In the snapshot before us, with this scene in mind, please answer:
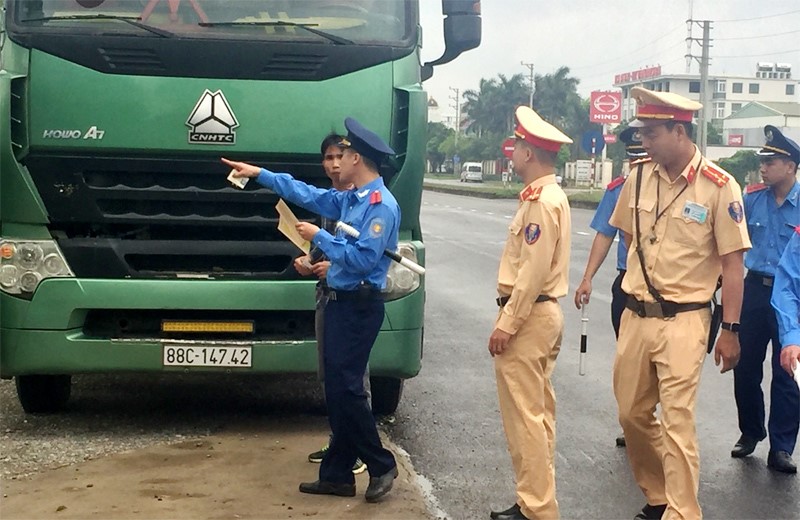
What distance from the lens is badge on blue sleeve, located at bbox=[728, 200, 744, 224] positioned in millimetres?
5016

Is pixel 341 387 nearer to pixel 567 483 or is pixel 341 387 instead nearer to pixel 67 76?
pixel 567 483

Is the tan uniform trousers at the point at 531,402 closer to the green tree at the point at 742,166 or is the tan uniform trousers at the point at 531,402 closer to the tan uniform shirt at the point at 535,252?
the tan uniform shirt at the point at 535,252

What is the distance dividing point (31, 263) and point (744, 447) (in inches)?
164

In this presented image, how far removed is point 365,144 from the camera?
5438 mm

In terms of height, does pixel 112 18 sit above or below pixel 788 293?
above

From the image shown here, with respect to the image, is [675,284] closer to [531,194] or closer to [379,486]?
[531,194]

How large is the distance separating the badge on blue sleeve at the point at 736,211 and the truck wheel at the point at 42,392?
4341 mm

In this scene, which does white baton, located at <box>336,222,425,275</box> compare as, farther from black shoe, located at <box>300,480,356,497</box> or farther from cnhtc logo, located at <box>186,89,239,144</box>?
cnhtc logo, located at <box>186,89,239,144</box>

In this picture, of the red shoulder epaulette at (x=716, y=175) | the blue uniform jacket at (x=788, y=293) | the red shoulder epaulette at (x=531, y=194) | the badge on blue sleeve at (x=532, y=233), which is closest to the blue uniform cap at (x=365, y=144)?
the red shoulder epaulette at (x=531, y=194)

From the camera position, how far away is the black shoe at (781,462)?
6480mm

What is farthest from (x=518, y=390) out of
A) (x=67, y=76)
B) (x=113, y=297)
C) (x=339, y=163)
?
(x=67, y=76)

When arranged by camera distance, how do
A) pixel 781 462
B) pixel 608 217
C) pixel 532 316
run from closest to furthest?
pixel 532 316 < pixel 781 462 < pixel 608 217

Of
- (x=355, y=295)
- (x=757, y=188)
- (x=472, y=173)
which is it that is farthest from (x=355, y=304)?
(x=472, y=173)

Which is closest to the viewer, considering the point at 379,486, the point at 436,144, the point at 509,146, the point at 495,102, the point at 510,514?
the point at 510,514
